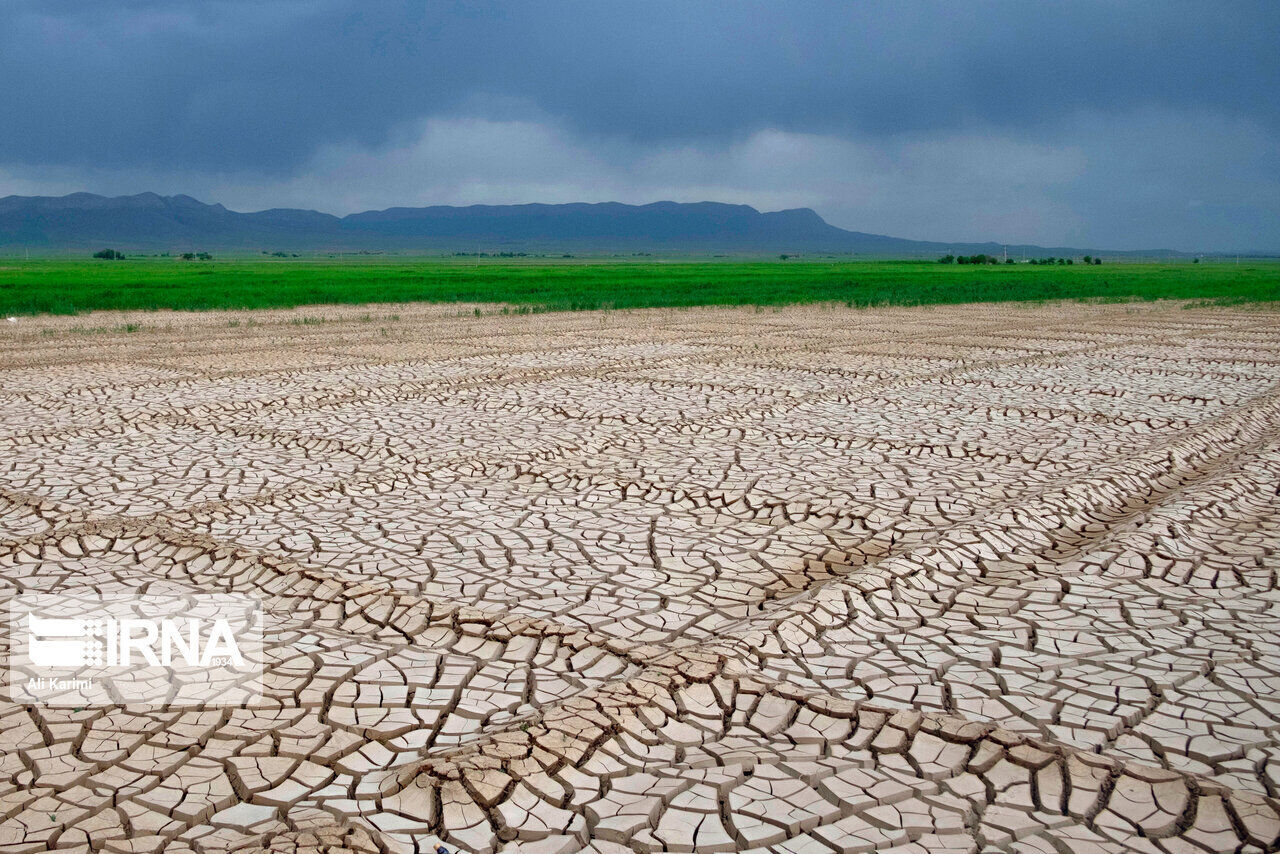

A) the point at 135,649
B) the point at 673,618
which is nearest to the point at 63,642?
the point at 135,649

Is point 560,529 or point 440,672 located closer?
point 440,672

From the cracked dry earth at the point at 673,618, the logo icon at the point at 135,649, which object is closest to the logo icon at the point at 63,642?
the logo icon at the point at 135,649

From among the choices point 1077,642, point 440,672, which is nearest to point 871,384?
point 1077,642

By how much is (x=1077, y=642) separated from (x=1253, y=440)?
5.77 metres

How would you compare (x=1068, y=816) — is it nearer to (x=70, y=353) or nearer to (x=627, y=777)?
(x=627, y=777)

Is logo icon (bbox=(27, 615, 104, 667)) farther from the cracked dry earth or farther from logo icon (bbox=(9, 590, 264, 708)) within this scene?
the cracked dry earth

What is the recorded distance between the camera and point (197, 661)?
12.5 ft

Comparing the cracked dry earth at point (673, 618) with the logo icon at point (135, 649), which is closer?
the cracked dry earth at point (673, 618)

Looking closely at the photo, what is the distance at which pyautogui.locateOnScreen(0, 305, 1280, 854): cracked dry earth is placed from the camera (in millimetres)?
2844

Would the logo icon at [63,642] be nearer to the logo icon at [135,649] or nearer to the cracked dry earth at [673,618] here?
the logo icon at [135,649]

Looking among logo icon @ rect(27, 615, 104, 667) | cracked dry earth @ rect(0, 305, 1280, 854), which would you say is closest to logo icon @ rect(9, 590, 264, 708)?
logo icon @ rect(27, 615, 104, 667)

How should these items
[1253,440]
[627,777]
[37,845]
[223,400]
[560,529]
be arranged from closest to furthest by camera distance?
[37,845], [627,777], [560,529], [1253,440], [223,400]

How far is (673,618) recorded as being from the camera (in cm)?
431

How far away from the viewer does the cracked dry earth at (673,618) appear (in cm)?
284
